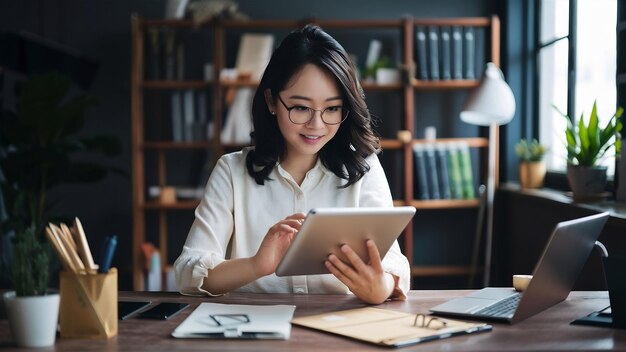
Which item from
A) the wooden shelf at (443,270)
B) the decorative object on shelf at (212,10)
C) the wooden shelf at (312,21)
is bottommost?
the wooden shelf at (443,270)

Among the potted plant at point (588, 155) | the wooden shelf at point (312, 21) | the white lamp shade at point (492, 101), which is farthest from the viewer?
the wooden shelf at point (312, 21)

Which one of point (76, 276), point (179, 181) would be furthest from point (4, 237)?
point (76, 276)

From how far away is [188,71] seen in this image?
→ 5.03 m

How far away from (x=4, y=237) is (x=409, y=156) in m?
2.38

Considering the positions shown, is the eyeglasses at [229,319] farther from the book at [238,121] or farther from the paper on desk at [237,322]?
the book at [238,121]

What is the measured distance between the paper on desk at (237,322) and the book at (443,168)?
3294mm

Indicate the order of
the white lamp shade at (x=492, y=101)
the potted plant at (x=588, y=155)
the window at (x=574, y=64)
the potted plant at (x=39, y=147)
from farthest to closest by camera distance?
the potted plant at (x=39, y=147)
the white lamp shade at (x=492, y=101)
the window at (x=574, y=64)
the potted plant at (x=588, y=155)

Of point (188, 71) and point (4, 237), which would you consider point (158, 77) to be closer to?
point (188, 71)

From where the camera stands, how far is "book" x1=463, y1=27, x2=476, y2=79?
473cm

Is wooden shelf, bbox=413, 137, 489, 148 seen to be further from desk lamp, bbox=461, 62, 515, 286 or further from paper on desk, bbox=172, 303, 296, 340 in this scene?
paper on desk, bbox=172, 303, 296, 340

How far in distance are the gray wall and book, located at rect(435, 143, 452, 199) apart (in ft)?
3.03

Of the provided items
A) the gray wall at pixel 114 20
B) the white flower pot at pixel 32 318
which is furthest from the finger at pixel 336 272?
the gray wall at pixel 114 20

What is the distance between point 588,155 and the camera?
10.9ft

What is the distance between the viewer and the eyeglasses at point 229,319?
142 cm
